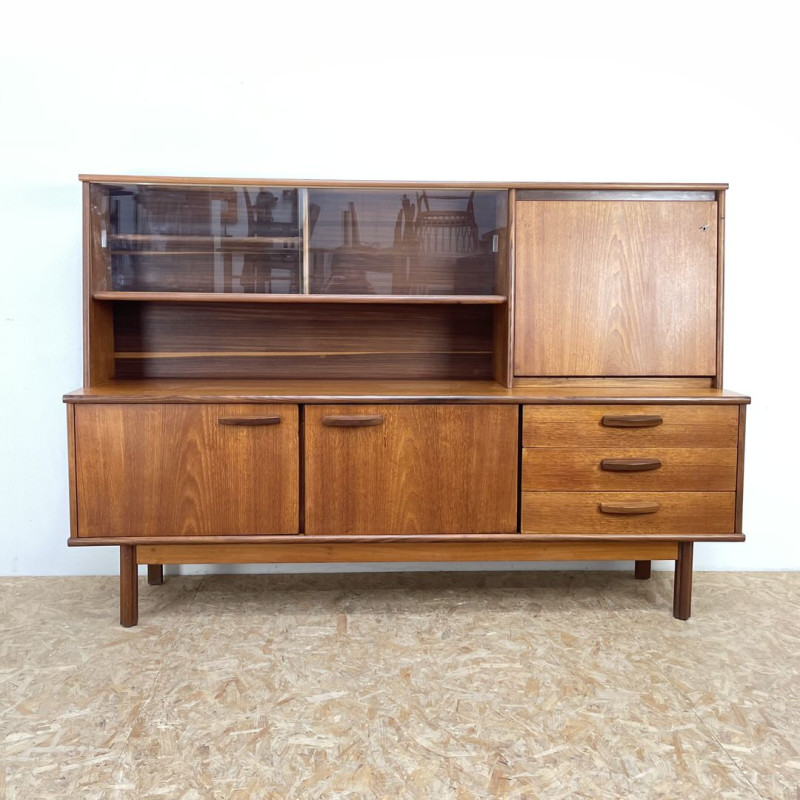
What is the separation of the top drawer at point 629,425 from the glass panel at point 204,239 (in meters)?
0.89

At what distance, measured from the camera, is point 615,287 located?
2.36 m

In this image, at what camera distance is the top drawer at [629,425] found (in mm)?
2184

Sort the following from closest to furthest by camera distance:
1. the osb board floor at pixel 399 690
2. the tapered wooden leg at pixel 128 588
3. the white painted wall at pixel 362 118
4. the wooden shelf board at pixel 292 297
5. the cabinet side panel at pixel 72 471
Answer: the osb board floor at pixel 399 690 → the cabinet side panel at pixel 72 471 → the tapered wooden leg at pixel 128 588 → the wooden shelf board at pixel 292 297 → the white painted wall at pixel 362 118

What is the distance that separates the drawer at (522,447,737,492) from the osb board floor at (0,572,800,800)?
440 millimetres

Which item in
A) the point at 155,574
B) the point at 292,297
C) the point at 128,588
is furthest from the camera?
the point at 155,574

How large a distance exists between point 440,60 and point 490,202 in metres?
0.61

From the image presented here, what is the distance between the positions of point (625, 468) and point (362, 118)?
1.49m

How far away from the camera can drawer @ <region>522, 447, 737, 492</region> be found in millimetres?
2197

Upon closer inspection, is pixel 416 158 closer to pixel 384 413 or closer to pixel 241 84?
pixel 241 84

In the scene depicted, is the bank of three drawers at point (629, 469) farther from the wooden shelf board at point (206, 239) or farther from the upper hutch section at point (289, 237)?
the wooden shelf board at point (206, 239)

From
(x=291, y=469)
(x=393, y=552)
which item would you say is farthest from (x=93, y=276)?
(x=393, y=552)

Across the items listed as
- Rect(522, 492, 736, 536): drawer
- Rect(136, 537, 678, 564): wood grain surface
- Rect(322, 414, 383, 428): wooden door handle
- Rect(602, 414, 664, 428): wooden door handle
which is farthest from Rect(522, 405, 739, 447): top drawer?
Rect(322, 414, 383, 428): wooden door handle

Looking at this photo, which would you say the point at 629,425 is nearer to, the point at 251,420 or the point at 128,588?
the point at 251,420

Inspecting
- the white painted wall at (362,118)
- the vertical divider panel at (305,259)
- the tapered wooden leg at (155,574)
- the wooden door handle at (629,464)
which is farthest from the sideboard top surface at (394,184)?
the tapered wooden leg at (155,574)
